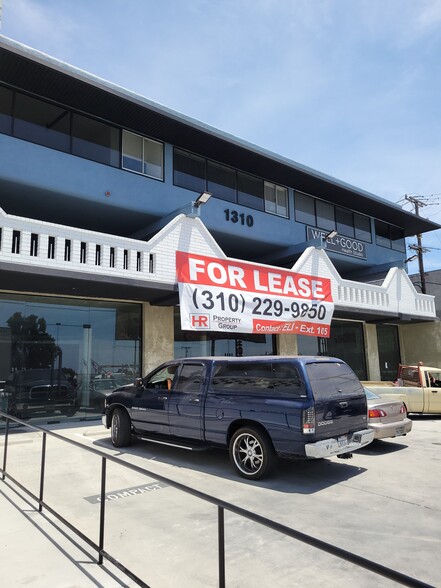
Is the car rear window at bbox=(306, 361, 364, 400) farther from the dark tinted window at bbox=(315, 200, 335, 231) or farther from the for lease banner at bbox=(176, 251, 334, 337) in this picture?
the dark tinted window at bbox=(315, 200, 335, 231)

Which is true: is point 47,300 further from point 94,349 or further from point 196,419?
point 196,419

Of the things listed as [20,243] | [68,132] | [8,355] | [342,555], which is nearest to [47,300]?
[8,355]

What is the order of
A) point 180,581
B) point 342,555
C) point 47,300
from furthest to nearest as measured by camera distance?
point 47,300 → point 180,581 → point 342,555

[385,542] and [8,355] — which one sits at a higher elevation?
[8,355]

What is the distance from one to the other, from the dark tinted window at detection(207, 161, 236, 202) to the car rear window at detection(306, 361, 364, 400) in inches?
443

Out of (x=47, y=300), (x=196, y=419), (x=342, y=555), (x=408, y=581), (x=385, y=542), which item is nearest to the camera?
(x=408, y=581)

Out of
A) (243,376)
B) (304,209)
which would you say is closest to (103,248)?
(243,376)

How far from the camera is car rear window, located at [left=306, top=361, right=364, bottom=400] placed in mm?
6945

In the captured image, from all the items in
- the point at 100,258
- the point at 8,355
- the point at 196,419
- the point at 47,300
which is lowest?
the point at 196,419

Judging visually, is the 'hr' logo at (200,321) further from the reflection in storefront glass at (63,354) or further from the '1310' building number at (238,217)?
the '1310' building number at (238,217)

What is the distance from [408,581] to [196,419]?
626cm

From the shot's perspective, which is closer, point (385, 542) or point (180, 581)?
point (180, 581)

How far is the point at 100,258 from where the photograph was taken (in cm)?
1188

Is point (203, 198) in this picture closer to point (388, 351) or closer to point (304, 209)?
point (304, 209)
